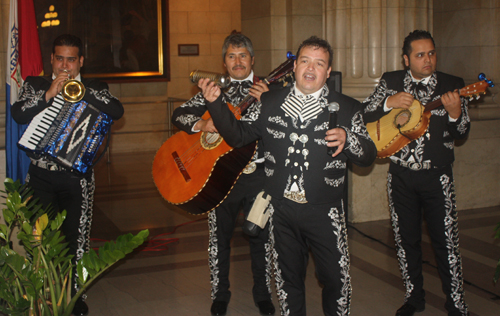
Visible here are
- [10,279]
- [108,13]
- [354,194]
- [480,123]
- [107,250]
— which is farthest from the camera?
[108,13]

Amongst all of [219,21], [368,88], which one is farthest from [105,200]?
[219,21]

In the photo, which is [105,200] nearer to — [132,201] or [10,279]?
[132,201]

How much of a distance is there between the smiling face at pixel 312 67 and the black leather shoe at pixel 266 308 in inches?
66.8

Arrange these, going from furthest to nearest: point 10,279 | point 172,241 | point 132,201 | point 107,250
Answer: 1. point 132,201
2. point 172,241
3. point 10,279
4. point 107,250

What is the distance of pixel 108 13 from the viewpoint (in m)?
10.7

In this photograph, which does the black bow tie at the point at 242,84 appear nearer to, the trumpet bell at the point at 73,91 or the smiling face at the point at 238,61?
the smiling face at the point at 238,61

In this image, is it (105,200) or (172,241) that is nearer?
(172,241)

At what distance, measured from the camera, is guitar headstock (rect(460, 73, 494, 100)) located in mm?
3170

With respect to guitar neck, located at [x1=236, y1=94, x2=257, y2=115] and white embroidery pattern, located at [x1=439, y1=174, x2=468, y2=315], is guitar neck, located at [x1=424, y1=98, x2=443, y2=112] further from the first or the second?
guitar neck, located at [x1=236, y1=94, x2=257, y2=115]

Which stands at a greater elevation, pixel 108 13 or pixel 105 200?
pixel 108 13

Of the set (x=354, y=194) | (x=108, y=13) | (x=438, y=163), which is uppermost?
(x=108, y=13)

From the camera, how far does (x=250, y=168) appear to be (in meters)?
3.54

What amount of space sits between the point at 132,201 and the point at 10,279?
15.1ft

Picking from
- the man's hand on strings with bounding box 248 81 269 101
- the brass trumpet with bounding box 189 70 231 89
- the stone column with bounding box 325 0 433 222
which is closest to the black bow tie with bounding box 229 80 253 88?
the brass trumpet with bounding box 189 70 231 89
